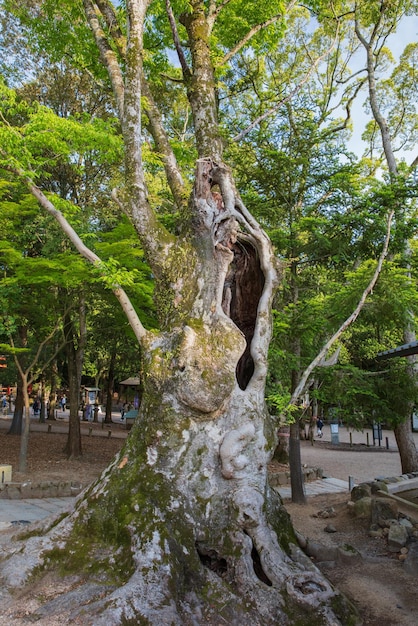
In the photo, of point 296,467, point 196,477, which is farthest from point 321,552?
point 296,467

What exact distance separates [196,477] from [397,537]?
3.43 m

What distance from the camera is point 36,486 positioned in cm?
983

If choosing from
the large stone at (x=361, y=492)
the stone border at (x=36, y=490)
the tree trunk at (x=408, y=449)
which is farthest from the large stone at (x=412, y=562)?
the stone border at (x=36, y=490)

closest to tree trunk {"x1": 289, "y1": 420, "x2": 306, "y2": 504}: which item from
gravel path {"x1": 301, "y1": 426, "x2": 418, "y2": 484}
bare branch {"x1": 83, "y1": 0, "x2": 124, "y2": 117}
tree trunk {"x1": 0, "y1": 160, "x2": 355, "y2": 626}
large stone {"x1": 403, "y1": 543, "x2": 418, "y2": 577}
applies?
gravel path {"x1": 301, "y1": 426, "x2": 418, "y2": 484}

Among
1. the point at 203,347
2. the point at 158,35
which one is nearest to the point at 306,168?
the point at 158,35

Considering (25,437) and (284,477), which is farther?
(284,477)

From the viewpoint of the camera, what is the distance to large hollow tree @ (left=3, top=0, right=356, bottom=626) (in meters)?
4.04

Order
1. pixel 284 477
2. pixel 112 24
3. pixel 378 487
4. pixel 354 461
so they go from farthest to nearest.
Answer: pixel 354 461 → pixel 284 477 → pixel 378 487 → pixel 112 24

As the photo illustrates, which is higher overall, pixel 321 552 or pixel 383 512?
pixel 383 512

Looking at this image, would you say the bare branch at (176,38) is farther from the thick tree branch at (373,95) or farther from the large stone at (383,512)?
the large stone at (383,512)

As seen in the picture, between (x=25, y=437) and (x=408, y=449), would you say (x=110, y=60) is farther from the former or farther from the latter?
(x=408, y=449)

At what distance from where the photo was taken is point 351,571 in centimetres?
554

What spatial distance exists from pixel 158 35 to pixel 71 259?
489 cm

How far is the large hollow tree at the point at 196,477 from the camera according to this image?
4.04m
